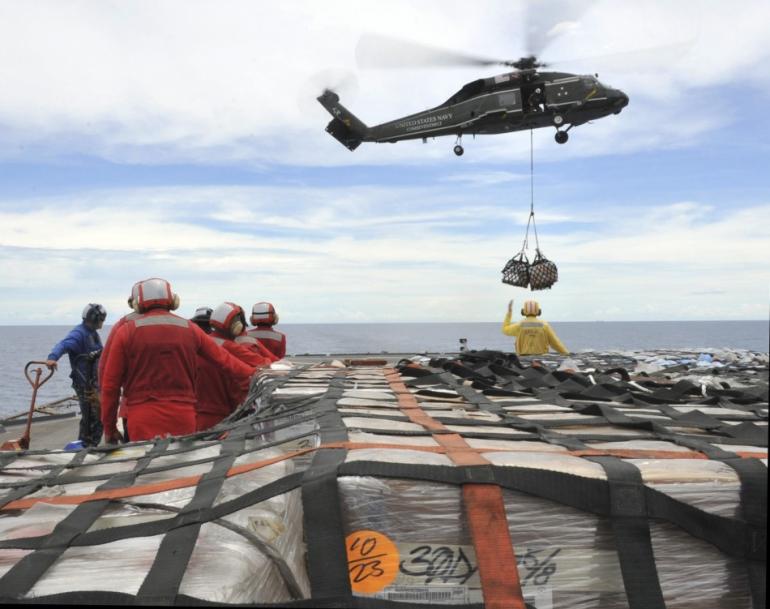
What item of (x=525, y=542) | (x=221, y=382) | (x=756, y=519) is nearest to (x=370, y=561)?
(x=525, y=542)

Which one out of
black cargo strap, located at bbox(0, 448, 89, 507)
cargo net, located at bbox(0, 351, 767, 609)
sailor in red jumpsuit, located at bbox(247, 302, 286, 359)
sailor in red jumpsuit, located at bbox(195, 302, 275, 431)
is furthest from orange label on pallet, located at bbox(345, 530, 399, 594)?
sailor in red jumpsuit, located at bbox(247, 302, 286, 359)

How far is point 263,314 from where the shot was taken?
410 inches

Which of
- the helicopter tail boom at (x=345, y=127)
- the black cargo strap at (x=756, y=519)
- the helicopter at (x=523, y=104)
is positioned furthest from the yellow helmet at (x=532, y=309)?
the helicopter tail boom at (x=345, y=127)

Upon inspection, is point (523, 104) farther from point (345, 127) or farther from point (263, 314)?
point (263, 314)

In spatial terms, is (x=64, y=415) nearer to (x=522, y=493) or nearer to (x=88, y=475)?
(x=88, y=475)

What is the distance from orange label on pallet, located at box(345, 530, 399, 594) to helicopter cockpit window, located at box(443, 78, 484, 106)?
68.2ft

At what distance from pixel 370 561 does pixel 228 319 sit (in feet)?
18.6

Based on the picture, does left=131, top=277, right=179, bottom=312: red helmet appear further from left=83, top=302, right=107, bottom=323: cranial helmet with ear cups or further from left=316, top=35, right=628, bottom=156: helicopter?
left=316, top=35, right=628, bottom=156: helicopter

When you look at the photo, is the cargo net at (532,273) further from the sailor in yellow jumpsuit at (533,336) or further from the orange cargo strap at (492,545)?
the orange cargo strap at (492,545)

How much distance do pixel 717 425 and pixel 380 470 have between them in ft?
6.14

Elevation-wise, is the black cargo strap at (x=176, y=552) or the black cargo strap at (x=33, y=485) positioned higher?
the black cargo strap at (x=176, y=552)

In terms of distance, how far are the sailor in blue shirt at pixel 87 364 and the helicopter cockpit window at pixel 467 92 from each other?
15176 mm

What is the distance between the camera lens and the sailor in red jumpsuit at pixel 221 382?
7137 mm

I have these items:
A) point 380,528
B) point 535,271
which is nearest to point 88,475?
point 380,528
